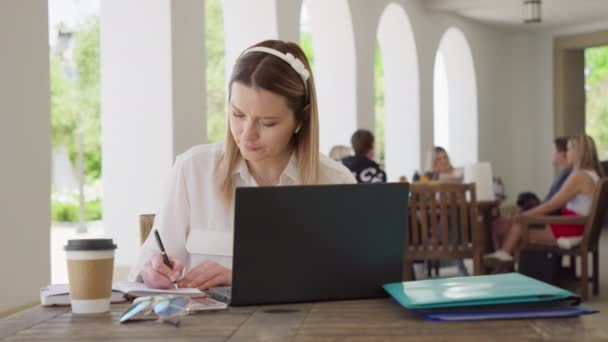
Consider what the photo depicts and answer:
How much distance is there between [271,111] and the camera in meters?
1.92

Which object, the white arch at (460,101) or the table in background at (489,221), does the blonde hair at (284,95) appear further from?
the white arch at (460,101)

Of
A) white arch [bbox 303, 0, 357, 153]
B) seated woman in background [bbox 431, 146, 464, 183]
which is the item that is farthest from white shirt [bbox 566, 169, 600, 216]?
white arch [bbox 303, 0, 357, 153]

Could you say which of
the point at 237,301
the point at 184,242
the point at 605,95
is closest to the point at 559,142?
the point at 184,242

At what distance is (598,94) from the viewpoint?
20.2m

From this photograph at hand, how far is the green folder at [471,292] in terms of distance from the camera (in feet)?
4.61

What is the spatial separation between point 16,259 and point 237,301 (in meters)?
2.44

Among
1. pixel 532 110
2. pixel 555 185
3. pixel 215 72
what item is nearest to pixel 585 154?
pixel 555 185

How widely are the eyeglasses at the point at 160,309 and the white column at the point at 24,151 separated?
7.79 ft

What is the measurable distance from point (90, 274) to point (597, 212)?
4.34 metres

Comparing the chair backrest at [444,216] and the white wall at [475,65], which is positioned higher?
the white wall at [475,65]

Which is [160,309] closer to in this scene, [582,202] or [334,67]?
[582,202]

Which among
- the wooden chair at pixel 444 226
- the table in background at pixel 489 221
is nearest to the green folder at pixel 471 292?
the wooden chair at pixel 444 226

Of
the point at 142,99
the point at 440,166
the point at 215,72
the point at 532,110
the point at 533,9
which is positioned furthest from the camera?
the point at 215,72

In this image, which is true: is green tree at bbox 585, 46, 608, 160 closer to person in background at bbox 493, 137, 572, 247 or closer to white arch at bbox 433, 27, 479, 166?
white arch at bbox 433, 27, 479, 166
